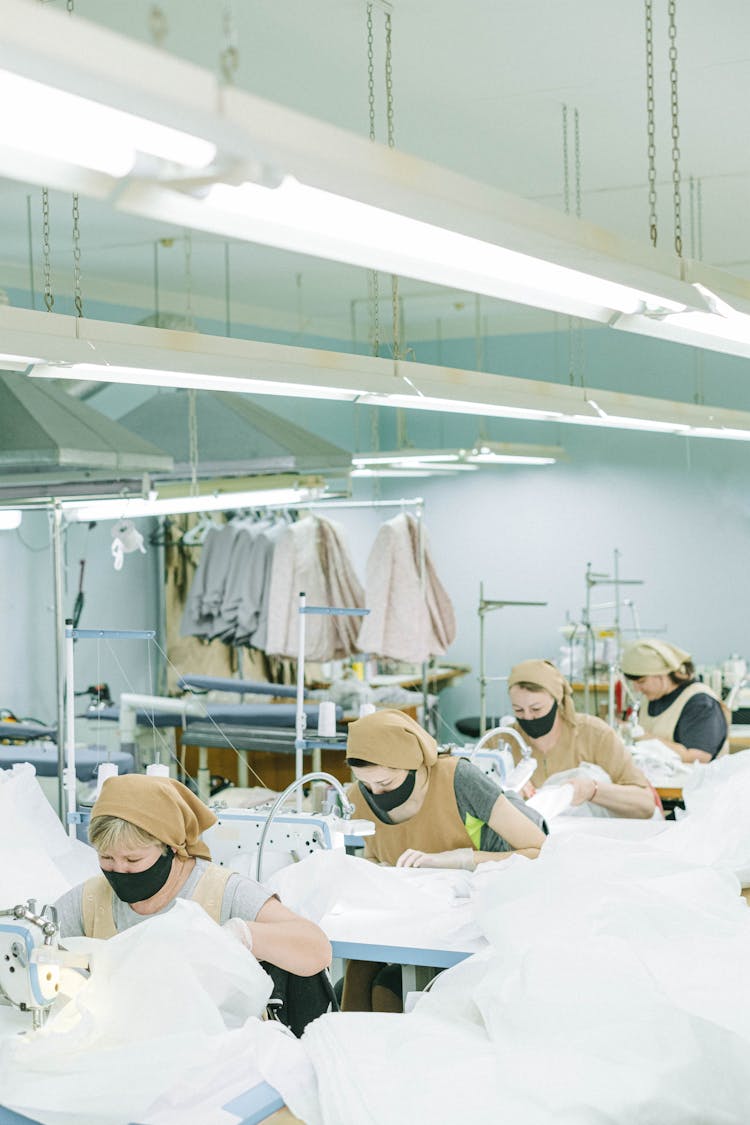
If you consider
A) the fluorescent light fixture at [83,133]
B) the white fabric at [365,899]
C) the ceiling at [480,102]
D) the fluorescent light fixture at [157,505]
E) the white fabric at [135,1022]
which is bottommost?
the white fabric at [365,899]

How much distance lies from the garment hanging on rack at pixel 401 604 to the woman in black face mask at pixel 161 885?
375 centimetres

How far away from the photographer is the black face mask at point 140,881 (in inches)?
117

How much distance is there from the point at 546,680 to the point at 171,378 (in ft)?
7.30

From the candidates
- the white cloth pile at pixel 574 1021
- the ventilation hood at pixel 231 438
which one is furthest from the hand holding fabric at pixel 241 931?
→ the ventilation hood at pixel 231 438

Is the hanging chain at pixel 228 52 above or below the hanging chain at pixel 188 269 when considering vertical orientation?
below

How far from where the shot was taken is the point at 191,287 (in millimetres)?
7770

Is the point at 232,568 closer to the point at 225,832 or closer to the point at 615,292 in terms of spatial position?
the point at 225,832

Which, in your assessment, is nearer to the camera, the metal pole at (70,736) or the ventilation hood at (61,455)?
the metal pole at (70,736)

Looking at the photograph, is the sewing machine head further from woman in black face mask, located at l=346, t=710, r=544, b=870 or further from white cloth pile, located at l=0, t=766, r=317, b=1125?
woman in black face mask, located at l=346, t=710, r=544, b=870

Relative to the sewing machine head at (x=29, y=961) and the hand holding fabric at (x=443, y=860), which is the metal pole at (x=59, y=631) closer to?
the hand holding fabric at (x=443, y=860)

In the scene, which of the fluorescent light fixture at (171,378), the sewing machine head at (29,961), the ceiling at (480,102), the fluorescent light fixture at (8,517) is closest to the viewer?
the sewing machine head at (29,961)

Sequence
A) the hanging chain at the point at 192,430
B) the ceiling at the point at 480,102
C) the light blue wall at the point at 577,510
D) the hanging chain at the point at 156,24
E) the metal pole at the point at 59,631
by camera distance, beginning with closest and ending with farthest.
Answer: the hanging chain at the point at 156,24
the ceiling at the point at 480,102
the metal pole at the point at 59,631
the hanging chain at the point at 192,430
the light blue wall at the point at 577,510

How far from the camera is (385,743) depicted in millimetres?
3910

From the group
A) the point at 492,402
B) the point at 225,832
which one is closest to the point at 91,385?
the point at 492,402
